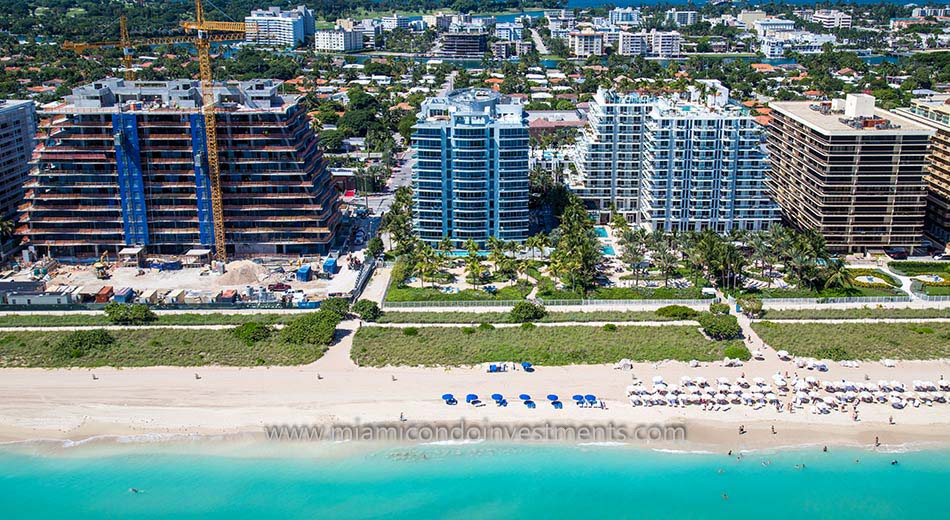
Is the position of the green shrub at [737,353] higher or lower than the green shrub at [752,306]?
lower

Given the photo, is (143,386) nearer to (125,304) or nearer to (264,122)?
(125,304)

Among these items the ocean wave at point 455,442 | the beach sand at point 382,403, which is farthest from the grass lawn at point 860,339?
the ocean wave at point 455,442

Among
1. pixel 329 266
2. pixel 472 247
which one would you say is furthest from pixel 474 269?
pixel 329 266

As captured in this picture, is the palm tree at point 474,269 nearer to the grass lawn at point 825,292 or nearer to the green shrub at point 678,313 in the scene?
the green shrub at point 678,313

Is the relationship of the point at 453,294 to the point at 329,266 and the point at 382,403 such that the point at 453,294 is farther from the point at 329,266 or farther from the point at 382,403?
the point at 382,403

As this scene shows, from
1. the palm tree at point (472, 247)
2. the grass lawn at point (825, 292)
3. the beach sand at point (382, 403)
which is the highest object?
the palm tree at point (472, 247)

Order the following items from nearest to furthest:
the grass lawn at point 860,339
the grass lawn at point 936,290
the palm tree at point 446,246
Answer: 1. the grass lawn at point 860,339
2. the grass lawn at point 936,290
3. the palm tree at point 446,246

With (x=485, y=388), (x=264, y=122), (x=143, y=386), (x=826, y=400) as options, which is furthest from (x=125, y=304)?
(x=826, y=400)
